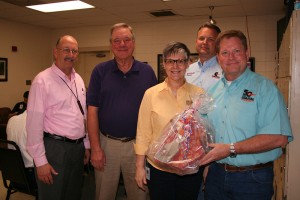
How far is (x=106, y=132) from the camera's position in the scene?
2.22 metres

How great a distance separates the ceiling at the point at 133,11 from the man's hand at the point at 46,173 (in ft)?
11.8

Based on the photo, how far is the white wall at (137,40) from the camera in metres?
6.14

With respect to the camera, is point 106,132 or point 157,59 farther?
point 157,59

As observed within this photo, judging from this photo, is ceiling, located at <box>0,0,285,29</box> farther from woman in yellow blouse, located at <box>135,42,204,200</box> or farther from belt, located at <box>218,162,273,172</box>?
belt, located at <box>218,162,273,172</box>

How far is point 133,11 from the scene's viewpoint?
5770 mm

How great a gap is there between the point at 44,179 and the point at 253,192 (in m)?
1.55

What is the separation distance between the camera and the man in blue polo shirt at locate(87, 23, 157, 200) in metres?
2.16

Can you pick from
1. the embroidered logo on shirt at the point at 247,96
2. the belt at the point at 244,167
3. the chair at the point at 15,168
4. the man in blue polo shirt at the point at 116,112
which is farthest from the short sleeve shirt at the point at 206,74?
the chair at the point at 15,168

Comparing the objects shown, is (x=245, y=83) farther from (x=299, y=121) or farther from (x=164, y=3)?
(x=164, y=3)

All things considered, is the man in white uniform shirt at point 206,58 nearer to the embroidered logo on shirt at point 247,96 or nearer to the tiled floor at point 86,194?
the embroidered logo on shirt at point 247,96

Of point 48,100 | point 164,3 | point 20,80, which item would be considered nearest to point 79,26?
point 20,80

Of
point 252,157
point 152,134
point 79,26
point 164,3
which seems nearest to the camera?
point 252,157

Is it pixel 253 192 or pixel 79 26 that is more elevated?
pixel 79 26

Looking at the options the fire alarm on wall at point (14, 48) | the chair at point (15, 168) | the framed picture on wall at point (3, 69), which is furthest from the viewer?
the fire alarm on wall at point (14, 48)
